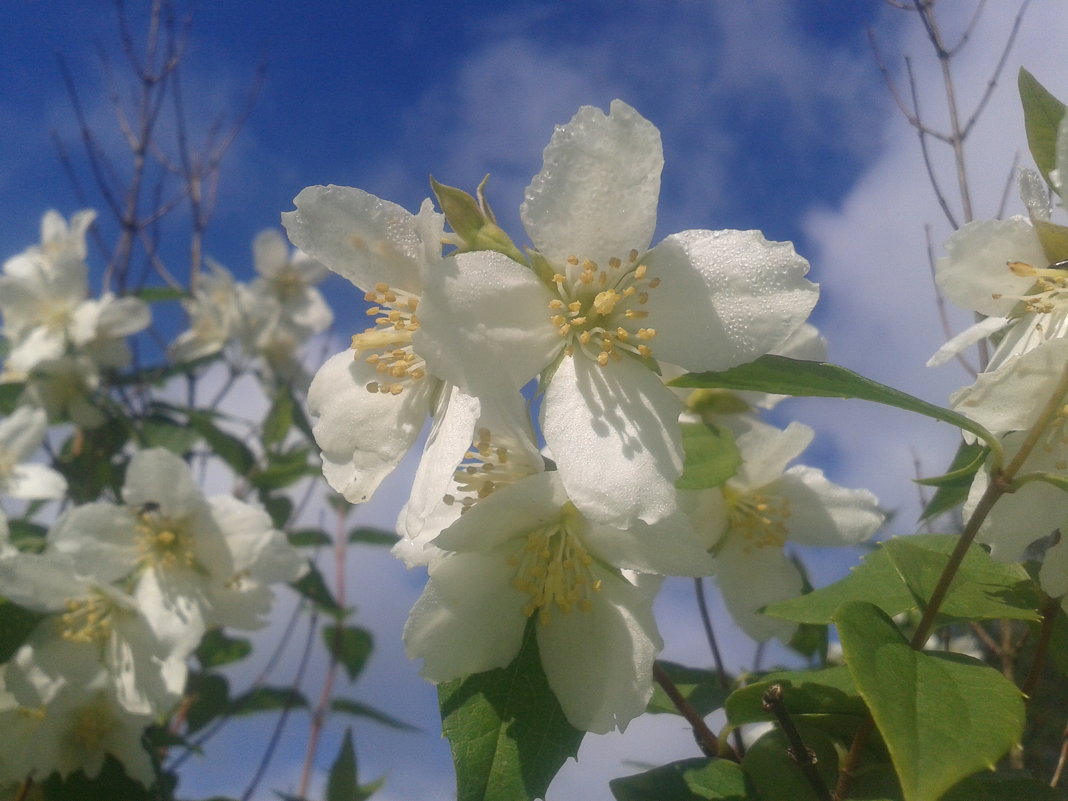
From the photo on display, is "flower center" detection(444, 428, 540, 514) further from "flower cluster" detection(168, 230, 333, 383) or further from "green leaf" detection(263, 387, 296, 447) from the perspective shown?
"flower cluster" detection(168, 230, 333, 383)

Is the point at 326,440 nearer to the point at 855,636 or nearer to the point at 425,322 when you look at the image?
the point at 425,322

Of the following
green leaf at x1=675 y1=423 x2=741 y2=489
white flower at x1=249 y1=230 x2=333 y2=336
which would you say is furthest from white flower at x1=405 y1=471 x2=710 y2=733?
white flower at x1=249 y1=230 x2=333 y2=336

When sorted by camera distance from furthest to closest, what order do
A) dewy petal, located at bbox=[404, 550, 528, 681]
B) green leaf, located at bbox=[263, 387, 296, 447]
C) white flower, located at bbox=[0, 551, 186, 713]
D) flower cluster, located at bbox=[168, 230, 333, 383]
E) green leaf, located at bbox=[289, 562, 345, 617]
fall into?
flower cluster, located at bbox=[168, 230, 333, 383], green leaf, located at bbox=[263, 387, 296, 447], green leaf, located at bbox=[289, 562, 345, 617], white flower, located at bbox=[0, 551, 186, 713], dewy petal, located at bbox=[404, 550, 528, 681]

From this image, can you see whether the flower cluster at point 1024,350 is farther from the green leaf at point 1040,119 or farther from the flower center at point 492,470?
the flower center at point 492,470

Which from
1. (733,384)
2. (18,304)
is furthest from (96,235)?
(733,384)

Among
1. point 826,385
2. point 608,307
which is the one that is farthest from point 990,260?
point 608,307

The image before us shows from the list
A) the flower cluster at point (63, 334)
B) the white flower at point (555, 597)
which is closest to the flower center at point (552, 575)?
the white flower at point (555, 597)

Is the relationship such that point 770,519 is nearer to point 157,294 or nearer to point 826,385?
point 826,385
